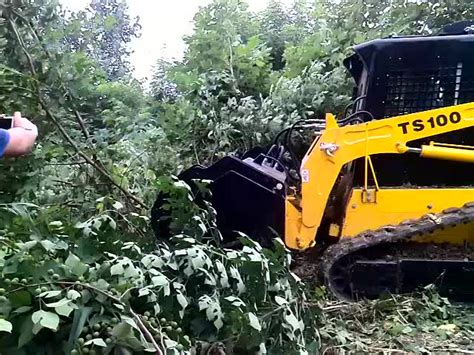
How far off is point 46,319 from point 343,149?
11.3 feet

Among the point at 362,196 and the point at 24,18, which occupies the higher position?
the point at 24,18

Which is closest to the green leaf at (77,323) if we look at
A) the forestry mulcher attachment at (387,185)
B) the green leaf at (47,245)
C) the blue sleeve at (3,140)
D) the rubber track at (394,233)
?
the green leaf at (47,245)

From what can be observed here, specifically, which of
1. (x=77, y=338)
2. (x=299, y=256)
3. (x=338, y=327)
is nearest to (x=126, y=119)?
(x=299, y=256)

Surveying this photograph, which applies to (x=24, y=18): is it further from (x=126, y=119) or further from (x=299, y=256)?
(x=126, y=119)

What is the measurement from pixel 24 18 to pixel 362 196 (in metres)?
2.47

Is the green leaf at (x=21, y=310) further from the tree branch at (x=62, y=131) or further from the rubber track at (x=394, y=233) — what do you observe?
the rubber track at (x=394, y=233)

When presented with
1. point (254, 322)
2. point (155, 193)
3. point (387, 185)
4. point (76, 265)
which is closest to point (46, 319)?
point (76, 265)

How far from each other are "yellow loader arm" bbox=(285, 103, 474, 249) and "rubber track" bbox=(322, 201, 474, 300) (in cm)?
25

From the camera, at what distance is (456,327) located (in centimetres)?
415

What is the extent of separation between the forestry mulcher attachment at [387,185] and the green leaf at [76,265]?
2536 mm

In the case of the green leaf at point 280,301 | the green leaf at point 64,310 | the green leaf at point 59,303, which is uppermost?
the green leaf at point 59,303

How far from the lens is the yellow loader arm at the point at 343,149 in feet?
15.9

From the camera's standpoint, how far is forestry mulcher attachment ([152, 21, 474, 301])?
4.74 m

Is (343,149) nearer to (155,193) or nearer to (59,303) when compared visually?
(155,193)
